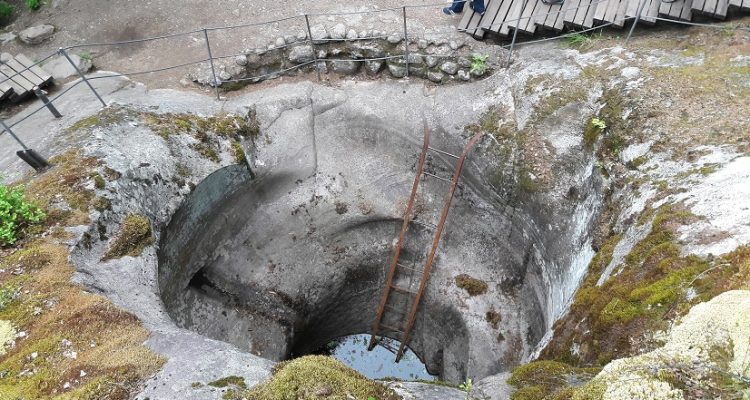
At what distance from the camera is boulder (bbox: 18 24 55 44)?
40.3ft

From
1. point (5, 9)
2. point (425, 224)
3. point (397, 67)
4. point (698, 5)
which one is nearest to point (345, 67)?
point (397, 67)

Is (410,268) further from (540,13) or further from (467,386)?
(467,386)

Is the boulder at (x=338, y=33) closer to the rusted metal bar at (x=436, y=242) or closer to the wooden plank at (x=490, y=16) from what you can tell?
the wooden plank at (x=490, y=16)

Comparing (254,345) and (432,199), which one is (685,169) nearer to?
(432,199)

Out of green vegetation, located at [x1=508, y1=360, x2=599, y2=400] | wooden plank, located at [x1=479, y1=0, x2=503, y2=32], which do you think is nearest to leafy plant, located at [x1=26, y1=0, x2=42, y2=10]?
wooden plank, located at [x1=479, y1=0, x2=503, y2=32]

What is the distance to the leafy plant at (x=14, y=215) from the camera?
24.9ft

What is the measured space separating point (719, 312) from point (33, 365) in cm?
744

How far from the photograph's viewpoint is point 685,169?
765 cm

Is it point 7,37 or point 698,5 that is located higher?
point 698,5

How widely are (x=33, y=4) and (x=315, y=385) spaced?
1336 centimetres

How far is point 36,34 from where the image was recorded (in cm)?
1230

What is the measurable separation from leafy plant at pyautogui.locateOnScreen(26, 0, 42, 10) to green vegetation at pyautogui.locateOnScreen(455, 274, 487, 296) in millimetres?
13057

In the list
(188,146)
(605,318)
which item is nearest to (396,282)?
(188,146)

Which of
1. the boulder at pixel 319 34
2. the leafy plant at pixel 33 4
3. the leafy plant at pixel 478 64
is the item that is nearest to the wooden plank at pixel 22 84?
the leafy plant at pixel 33 4
